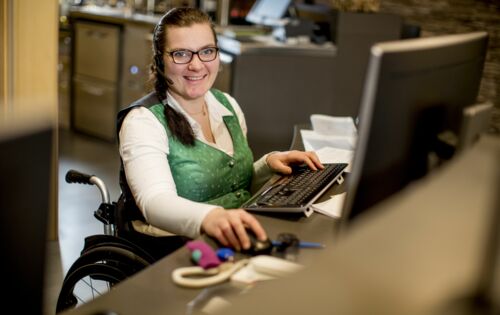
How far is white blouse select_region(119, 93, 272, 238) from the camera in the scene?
1583 mm

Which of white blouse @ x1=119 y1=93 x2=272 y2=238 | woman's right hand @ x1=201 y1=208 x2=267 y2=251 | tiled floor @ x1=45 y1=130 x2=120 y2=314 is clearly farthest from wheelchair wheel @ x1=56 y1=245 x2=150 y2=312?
tiled floor @ x1=45 y1=130 x2=120 y2=314

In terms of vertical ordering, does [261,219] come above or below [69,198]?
above

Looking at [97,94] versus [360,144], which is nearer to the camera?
[360,144]

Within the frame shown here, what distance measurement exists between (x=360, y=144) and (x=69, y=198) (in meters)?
3.16

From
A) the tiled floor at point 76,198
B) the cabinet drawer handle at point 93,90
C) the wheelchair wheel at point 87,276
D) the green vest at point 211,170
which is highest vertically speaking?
the green vest at point 211,170

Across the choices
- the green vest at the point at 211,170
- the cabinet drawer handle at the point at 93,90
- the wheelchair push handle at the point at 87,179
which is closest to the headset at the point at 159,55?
the green vest at the point at 211,170

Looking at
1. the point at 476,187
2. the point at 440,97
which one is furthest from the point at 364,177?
the point at 476,187

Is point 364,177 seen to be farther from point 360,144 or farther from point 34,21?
point 34,21

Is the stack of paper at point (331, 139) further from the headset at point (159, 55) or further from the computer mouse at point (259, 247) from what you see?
the computer mouse at point (259, 247)

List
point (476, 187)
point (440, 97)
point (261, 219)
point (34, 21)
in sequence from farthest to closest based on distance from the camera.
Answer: point (34, 21) < point (261, 219) < point (440, 97) < point (476, 187)

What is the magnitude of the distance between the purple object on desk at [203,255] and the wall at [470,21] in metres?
3.78

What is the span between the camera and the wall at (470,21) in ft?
15.1

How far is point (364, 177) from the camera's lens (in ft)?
3.52

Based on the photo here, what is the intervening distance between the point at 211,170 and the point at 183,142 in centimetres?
12
